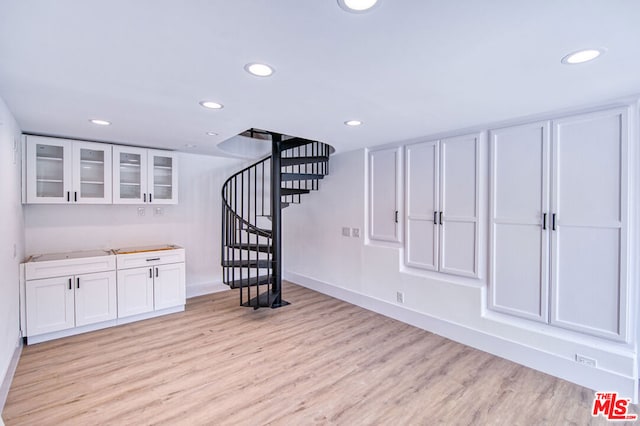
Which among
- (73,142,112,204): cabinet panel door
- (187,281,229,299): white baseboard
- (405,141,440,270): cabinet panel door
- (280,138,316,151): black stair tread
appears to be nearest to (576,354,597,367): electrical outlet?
(405,141,440,270): cabinet panel door

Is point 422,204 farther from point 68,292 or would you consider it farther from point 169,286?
point 68,292

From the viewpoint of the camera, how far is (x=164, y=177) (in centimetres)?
438

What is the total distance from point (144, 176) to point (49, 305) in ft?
5.98

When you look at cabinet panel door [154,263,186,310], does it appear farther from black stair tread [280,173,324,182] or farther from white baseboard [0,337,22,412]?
black stair tread [280,173,324,182]

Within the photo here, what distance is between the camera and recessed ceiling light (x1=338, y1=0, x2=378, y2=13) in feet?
3.88

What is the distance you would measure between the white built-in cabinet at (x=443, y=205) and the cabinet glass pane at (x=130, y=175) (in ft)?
12.0

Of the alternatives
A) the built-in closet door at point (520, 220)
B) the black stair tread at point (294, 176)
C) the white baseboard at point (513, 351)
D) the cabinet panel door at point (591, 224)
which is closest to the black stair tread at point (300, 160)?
the black stair tread at point (294, 176)

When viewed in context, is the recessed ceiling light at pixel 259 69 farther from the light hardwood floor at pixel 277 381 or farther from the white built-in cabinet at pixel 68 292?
the white built-in cabinet at pixel 68 292

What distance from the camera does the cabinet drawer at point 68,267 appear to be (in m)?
3.10

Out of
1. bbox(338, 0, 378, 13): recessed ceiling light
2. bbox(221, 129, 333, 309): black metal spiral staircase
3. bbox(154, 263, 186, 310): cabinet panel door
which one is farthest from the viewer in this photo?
bbox(221, 129, 333, 309): black metal spiral staircase

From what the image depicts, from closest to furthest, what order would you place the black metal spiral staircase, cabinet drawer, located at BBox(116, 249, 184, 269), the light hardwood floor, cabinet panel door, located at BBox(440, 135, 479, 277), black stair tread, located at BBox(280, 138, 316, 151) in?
the light hardwood floor < cabinet panel door, located at BBox(440, 135, 479, 277) < cabinet drawer, located at BBox(116, 249, 184, 269) < the black metal spiral staircase < black stair tread, located at BBox(280, 138, 316, 151)

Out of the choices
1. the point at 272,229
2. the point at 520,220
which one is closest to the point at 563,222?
the point at 520,220

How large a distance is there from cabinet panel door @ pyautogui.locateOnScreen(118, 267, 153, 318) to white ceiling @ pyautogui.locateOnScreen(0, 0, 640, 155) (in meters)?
1.88
